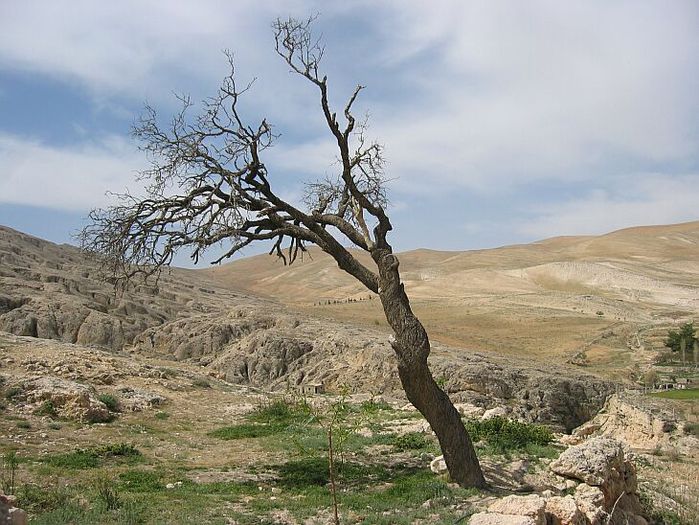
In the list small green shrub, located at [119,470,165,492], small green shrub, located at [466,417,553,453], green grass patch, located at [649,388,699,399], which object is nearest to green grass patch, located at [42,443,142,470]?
small green shrub, located at [119,470,165,492]

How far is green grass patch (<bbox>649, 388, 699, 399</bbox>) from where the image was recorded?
2669cm

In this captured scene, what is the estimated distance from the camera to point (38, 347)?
65.0 ft

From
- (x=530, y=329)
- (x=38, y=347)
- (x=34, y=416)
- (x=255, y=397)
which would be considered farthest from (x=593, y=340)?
(x=34, y=416)

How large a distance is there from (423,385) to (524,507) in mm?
2649

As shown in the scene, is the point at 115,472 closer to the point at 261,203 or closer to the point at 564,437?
the point at 261,203

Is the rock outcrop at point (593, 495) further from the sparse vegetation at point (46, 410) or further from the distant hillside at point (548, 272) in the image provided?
the distant hillside at point (548, 272)

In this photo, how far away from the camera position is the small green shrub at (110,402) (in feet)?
48.6

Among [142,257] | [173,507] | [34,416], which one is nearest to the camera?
[173,507]

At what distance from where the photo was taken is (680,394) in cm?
2805

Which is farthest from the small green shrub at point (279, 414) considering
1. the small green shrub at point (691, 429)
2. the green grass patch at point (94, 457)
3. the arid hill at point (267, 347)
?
the small green shrub at point (691, 429)

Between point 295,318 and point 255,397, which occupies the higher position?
point 295,318

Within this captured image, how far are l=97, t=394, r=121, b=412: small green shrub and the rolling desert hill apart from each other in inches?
913

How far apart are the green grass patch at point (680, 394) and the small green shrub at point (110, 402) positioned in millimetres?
21097

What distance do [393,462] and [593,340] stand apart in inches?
1664
